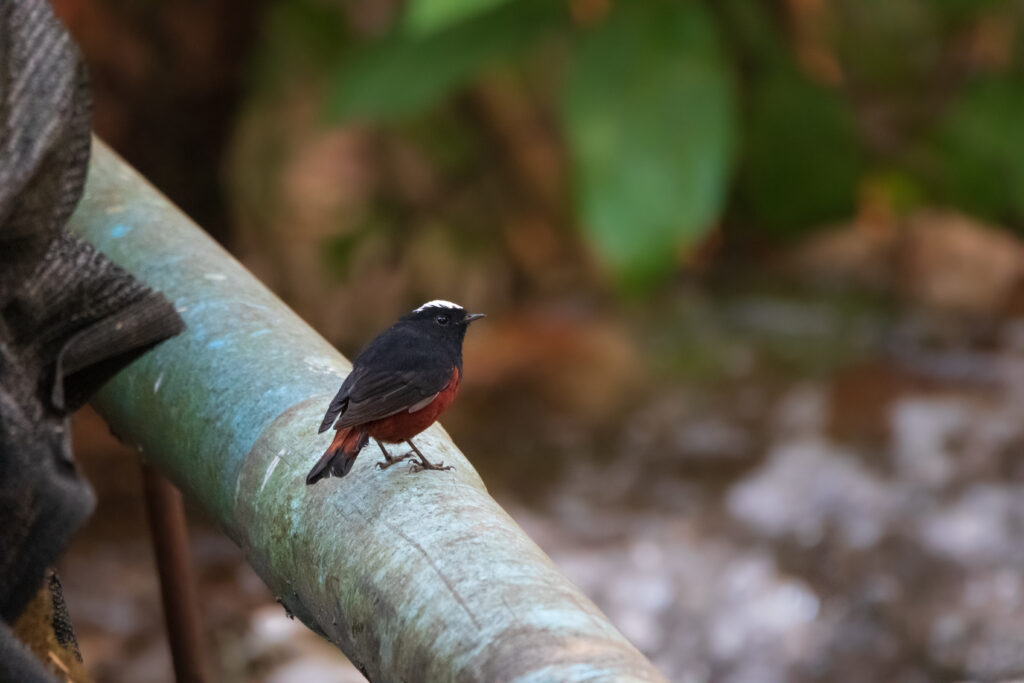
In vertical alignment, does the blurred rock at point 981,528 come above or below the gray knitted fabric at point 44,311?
above

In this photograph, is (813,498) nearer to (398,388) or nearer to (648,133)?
(648,133)

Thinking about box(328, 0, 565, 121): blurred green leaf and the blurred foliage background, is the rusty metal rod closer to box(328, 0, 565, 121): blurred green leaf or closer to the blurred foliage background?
the blurred foliage background

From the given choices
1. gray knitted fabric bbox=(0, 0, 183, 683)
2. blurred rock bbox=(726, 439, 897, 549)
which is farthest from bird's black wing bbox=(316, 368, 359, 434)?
blurred rock bbox=(726, 439, 897, 549)

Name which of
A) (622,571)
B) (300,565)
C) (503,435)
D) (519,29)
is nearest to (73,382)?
(300,565)

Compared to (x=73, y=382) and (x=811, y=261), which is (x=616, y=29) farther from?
(x=73, y=382)

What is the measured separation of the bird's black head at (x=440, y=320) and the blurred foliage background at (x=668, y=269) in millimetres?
1942

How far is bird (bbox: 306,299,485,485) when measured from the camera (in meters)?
1.06

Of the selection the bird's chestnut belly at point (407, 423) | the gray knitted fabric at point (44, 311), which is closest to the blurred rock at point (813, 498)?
the bird's chestnut belly at point (407, 423)

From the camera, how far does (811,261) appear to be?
5.84 metres

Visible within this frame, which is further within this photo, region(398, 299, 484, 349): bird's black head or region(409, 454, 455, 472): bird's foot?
region(398, 299, 484, 349): bird's black head

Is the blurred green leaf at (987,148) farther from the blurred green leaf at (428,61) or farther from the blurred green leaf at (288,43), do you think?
the blurred green leaf at (288,43)

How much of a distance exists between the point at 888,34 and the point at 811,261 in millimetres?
1335

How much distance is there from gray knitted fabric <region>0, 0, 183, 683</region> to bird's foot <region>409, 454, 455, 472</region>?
23 centimetres

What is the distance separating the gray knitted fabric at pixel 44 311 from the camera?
81 cm
